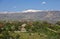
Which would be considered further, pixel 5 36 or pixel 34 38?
pixel 34 38

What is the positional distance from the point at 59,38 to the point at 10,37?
1869 centimetres

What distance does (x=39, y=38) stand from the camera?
87125 mm

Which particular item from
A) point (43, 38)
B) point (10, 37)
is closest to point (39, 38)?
point (43, 38)

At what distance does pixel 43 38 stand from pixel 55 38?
15.0 ft

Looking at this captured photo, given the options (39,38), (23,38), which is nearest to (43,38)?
(39,38)

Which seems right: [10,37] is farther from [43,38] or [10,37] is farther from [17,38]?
[43,38]

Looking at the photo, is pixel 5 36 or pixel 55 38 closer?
pixel 5 36

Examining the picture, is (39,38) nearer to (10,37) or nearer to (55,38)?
(55,38)

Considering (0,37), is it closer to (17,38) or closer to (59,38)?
(17,38)

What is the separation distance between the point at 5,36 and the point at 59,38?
65.9 feet

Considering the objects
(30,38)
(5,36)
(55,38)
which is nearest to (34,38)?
(30,38)

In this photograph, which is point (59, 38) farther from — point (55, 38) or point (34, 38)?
point (34, 38)

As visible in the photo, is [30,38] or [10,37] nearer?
[10,37]

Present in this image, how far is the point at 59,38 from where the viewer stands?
278 ft
